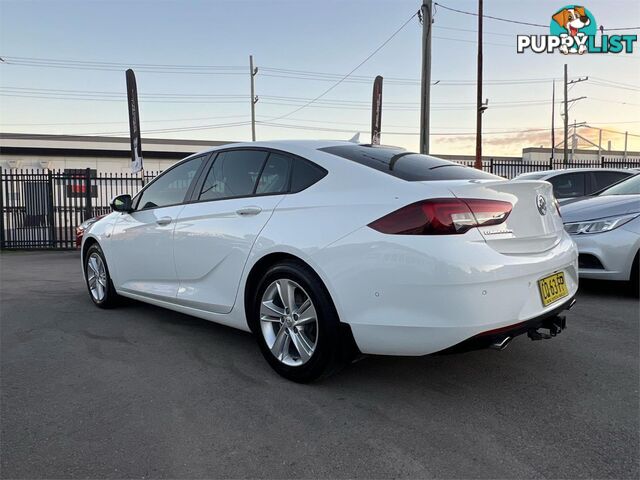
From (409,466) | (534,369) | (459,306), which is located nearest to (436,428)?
(409,466)

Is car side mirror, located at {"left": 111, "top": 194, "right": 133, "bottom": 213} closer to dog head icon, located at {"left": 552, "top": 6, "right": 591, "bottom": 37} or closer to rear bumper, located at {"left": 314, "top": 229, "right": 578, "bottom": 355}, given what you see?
rear bumper, located at {"left": 314, "top": 229, "right": 578, "bottom": 355}

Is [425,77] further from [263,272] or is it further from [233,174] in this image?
[263,272]

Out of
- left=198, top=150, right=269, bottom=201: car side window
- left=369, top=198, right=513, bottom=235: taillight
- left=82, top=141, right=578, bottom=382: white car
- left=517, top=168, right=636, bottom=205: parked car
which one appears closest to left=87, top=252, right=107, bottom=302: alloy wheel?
left=82, top=141, right=578, bottom=382: white car

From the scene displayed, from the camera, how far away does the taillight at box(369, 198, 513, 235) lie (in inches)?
100

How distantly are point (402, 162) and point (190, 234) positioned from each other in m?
1.70

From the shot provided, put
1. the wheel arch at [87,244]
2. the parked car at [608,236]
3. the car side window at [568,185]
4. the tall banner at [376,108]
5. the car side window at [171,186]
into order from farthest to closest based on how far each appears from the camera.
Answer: the tall banner at [376,108]
the car side window at [568,185]
the wheel arch at [87,244]
the parked car at [608,236]
the car side window at [171,186]

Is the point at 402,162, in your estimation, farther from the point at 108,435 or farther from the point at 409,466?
the point at 108,435

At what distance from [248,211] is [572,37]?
62.6ft

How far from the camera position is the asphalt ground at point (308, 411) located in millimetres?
2215

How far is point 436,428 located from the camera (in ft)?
8.25

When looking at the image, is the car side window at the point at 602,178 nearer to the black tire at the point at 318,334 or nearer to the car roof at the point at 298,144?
the car roof at the point at 298,144

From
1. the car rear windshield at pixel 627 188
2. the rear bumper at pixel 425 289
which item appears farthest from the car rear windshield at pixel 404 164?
the car rear windshield at pixel 627 188

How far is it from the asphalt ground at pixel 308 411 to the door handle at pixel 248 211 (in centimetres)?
104

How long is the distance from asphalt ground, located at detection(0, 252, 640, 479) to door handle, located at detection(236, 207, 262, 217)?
1044 millimetres
